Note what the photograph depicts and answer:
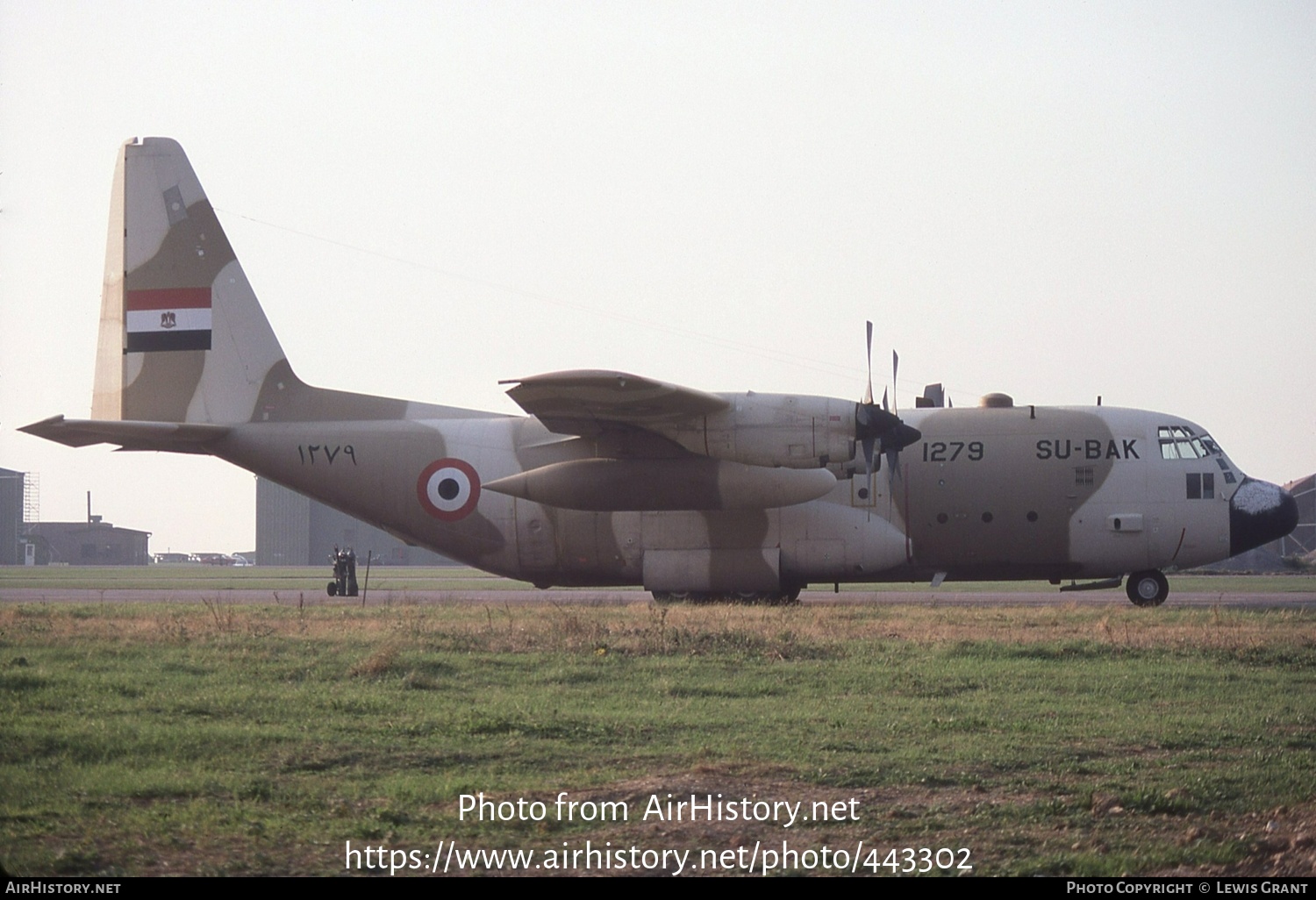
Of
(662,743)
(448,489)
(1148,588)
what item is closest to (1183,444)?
(1148,588)

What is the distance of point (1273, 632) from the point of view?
1830cm

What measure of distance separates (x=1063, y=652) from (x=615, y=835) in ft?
34.5

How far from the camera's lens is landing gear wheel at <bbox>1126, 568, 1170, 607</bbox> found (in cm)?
2527

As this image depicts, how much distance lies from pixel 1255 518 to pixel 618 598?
13848mm

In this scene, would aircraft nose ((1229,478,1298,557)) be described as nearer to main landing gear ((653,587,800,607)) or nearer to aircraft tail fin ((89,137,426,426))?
main landing gear ((653,587,800,607))

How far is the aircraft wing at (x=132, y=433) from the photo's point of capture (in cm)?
2412

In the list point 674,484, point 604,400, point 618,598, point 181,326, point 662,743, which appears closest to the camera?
point 662,743

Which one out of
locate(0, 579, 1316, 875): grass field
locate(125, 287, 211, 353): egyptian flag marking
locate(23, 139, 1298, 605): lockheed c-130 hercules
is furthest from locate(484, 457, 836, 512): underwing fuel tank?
locate(125, 287, 211, 353): egyptian flag marking

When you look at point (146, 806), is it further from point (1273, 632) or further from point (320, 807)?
point (1273, 632)

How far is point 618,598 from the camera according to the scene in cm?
2984

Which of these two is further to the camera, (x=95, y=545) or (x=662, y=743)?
(x=95, y=545)

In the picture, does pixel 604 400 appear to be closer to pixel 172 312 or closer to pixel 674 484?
pixel 674 484

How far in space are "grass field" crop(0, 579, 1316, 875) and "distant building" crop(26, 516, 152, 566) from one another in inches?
4455
